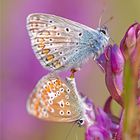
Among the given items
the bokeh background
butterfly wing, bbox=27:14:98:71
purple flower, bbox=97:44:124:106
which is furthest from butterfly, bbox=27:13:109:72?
the bokeh background

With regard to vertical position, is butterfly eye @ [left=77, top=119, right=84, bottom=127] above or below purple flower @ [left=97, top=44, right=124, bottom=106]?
below

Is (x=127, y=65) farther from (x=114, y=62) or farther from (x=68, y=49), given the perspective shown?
(x=68, y=49)

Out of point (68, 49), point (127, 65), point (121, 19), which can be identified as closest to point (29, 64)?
point (121, 19)

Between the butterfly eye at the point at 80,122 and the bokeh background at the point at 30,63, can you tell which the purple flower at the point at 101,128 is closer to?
the butterfly eye at the point at 80,122

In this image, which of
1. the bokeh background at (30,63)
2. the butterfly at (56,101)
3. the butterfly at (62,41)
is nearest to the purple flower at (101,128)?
the butterfly at (56,101)

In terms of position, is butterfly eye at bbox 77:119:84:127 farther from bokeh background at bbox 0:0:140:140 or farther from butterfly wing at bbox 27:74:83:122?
bokeh background at bbox 0:0:140:140

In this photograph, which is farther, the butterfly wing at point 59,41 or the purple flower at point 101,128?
the butterfly wing at point 59,41
